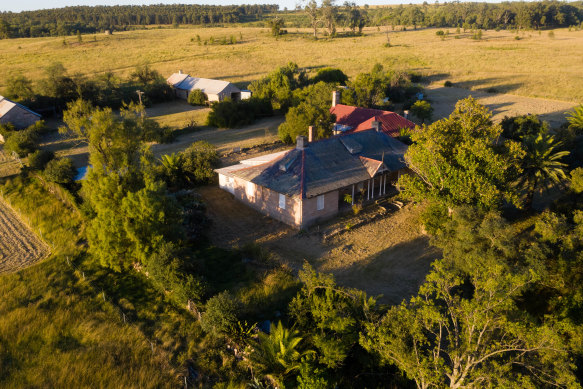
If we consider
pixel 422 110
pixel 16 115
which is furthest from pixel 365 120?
pixel 16 115

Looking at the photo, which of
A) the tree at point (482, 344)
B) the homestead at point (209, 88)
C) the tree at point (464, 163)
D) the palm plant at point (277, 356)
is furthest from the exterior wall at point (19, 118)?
the tree at point (482, 344)

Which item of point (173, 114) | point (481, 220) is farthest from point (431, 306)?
point (173, 114)

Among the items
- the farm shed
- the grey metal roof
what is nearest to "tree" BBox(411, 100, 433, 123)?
the grey metal roof

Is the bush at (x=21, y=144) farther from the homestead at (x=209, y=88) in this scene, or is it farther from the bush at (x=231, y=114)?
the homestead at (x=209, y=88)

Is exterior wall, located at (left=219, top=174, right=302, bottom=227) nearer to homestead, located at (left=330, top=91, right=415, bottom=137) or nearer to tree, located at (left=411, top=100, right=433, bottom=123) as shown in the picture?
homestead, located at (left=330, top=91, right=415, bottom=137)

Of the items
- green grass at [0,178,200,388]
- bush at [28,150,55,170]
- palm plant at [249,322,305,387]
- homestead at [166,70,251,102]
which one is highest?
homestead at [166,70,251,102]

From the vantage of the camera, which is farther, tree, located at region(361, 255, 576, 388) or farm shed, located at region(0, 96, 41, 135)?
farm shed, located at region(0, 96, 41, 135)
